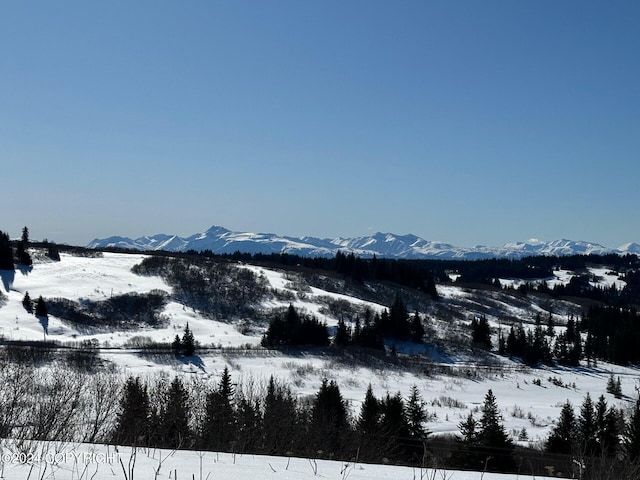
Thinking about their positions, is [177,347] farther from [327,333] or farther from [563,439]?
[563,439]

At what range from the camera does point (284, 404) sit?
2506cm

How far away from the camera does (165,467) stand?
5848 millimetres

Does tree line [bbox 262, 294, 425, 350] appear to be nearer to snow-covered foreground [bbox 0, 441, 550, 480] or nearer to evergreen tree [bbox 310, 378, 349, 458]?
evergreen tree [bbox 310, 378, 349, 458]

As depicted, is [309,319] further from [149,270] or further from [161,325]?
[149,270]

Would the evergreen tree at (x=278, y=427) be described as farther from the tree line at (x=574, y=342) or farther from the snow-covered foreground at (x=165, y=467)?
the tree line at (x=574, y=342)

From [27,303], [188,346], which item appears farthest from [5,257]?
[188,346]

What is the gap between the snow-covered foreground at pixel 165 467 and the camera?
5.16 metres

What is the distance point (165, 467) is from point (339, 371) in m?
54.6

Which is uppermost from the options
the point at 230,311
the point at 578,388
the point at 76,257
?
the point at 76,257

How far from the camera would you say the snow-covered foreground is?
516 centimetres

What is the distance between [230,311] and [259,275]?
20.7 meters

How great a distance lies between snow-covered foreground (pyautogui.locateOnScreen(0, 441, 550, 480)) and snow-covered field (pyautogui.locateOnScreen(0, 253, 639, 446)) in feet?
112

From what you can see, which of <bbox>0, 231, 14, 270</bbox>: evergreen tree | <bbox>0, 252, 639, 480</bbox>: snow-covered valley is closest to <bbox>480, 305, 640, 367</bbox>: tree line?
<bbox>0, 252, 639, 480</bbox>: snow-covered valley

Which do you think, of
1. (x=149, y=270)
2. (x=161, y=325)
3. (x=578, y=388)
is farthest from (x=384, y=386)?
(x=149, y=270)
